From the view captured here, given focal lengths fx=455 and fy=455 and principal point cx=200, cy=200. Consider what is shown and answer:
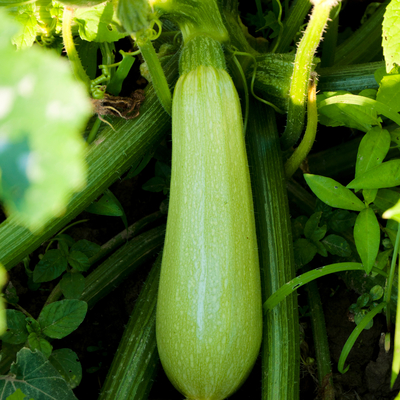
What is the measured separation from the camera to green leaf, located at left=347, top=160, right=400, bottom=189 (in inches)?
51.8

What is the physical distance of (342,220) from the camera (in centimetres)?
168

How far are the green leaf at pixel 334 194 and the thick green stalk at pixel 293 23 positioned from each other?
2.42 ft

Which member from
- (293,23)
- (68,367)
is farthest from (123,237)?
(293,23)

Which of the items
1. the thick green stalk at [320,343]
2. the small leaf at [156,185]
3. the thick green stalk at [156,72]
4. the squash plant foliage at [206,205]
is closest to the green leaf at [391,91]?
the squash plant foliage at [206,205]

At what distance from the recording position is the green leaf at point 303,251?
1670 mm

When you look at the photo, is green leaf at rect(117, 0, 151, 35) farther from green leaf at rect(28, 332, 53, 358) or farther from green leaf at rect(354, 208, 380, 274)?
green leaf at rect(28, 332, 53, 358)

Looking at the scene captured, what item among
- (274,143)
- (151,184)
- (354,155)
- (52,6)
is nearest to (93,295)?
(151,184)

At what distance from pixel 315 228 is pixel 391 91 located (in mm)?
543

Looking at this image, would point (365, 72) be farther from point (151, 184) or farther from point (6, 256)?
point (6, 256)

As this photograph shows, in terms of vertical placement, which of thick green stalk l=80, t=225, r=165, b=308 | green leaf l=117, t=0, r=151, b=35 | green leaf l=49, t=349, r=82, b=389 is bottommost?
thick green stalk l=80, t=225, r=165, b=308

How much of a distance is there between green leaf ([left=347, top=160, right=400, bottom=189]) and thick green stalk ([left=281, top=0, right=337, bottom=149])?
0.36 metres

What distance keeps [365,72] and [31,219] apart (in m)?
1.32

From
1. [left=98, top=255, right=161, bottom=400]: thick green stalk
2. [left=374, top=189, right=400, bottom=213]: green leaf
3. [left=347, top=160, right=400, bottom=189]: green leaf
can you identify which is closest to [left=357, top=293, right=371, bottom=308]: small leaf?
[left=374, top=189, right=400, bottom=213]: green leaf

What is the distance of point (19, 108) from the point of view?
0.81 m
